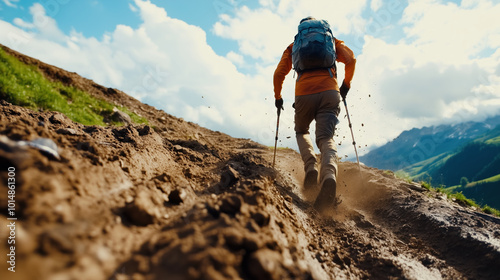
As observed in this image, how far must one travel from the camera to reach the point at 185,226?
184 cm

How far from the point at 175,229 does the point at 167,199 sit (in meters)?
0.68

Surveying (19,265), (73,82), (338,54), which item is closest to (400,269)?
(19,265)

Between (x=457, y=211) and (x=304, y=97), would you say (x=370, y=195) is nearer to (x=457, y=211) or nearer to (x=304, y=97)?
(x=457, y=211)

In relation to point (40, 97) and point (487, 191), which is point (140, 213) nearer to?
point (40, 97)

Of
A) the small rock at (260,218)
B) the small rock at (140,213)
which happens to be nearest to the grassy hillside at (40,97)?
the small rock at (140,213)

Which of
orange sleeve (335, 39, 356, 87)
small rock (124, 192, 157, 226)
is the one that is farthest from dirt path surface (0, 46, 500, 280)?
orange sleeve (335, 39, 356, 87)

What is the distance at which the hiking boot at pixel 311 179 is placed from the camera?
4.96m

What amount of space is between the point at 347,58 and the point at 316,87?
3.90ft

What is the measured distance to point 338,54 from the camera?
5973mm

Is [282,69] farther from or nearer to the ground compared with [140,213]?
farther from the ground

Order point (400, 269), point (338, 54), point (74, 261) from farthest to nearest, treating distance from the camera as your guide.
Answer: point (338, 54)
point (400, 269)
point (74, 261)

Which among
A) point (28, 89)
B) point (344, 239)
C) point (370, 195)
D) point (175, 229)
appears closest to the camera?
point (175, 229)

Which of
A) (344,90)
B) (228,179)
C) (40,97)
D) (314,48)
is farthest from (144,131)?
(40,97)

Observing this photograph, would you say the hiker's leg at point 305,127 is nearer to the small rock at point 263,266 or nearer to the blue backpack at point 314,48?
the blue backpack at point 314,48
